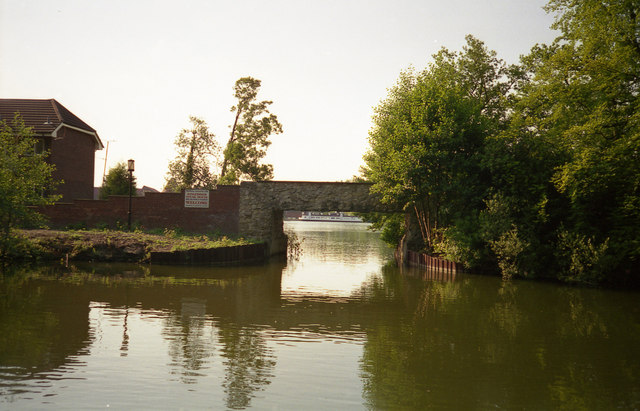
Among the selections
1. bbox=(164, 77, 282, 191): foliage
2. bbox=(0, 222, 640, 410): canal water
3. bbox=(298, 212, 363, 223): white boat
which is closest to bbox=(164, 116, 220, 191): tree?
bbox=(164, 77, 282, 191): foliage

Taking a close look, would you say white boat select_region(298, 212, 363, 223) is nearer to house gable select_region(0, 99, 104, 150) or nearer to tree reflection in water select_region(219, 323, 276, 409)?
house gable select_region(0, 99, 104, 150)

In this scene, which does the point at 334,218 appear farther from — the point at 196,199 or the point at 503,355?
the point at 503,355

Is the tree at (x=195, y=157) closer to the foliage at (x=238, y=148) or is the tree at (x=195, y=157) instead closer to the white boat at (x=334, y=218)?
the foliage at (x=238, y=148)

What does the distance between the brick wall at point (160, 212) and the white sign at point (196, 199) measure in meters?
0.20

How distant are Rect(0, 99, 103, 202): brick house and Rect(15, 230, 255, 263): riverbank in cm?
1049

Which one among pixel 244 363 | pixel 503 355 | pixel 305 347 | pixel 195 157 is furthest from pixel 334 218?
pixel 244 363

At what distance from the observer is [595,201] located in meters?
20.0

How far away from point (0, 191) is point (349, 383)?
1810 cm

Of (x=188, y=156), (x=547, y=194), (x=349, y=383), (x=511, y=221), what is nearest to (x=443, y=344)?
(x=349, y=383)

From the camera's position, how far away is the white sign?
26.9 metres

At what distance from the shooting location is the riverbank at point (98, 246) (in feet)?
68.1

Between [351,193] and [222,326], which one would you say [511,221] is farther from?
[222,326]

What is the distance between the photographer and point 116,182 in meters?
31.5

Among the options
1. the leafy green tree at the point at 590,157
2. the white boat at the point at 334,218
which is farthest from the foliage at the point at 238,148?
the white boat at the point at 334,218
